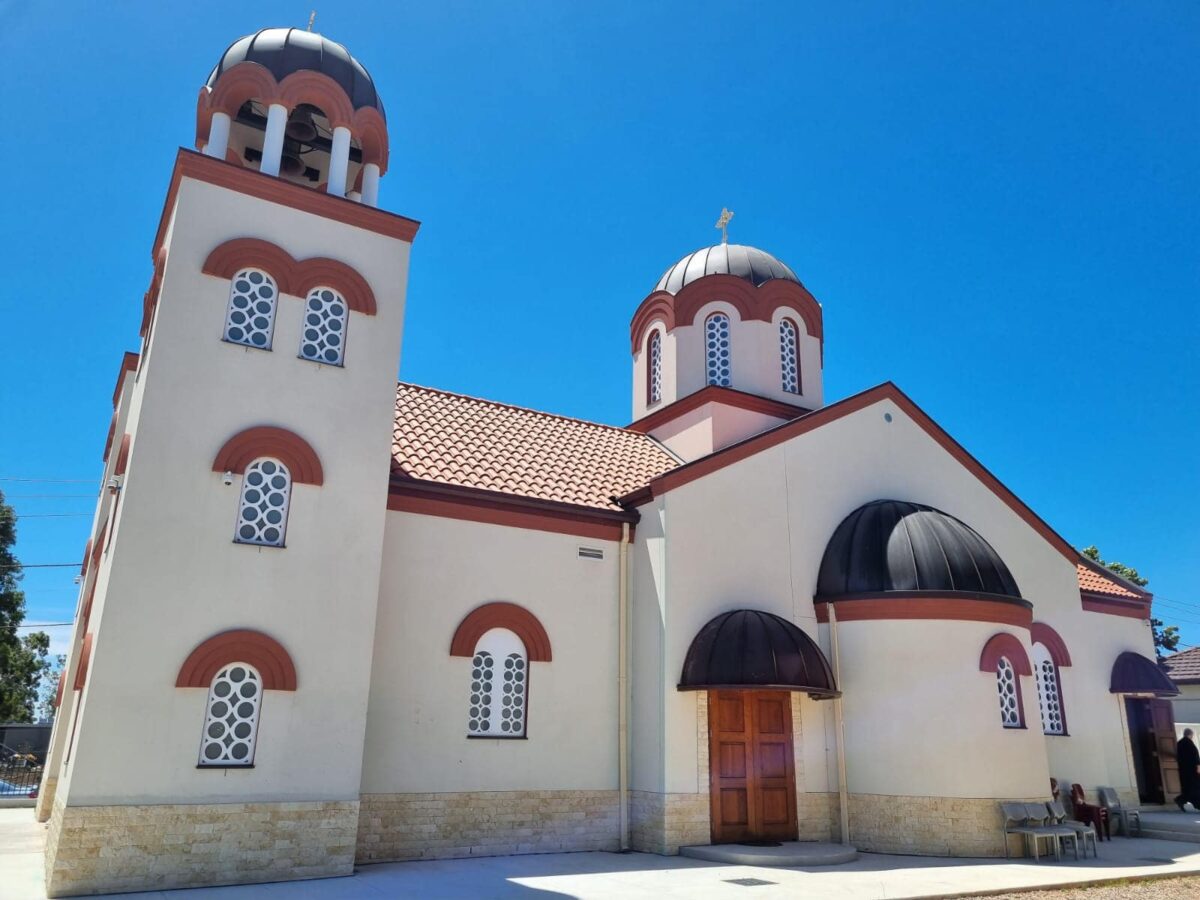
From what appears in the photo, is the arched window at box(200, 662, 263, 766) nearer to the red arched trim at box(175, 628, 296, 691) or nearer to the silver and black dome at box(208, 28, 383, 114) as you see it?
the red arched trim at box(175, 628, 296, 691)

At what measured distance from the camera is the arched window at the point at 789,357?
1769 centimetres

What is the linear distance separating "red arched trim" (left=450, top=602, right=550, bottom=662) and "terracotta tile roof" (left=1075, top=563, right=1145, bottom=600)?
475 inches

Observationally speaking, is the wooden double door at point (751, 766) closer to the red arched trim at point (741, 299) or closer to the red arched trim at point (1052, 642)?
the red arched trim at point (1052, 642)

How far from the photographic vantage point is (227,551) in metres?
10.1

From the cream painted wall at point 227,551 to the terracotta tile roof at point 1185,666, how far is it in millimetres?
21227

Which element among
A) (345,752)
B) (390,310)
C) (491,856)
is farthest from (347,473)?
(491,856)

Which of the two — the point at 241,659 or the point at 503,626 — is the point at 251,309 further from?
the point at 503,626

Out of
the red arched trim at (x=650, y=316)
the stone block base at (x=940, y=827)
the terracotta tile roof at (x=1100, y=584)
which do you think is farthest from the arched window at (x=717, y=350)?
the terracotta tile roof at (x=1100, y=584)

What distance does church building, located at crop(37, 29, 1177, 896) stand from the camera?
9.62 m

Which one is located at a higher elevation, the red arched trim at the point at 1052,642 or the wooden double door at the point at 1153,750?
the red arched trim at the point at 1052,642

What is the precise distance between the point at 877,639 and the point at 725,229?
989cm

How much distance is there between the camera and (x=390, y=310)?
39.2 feet

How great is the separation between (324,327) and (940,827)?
1108 centimetres

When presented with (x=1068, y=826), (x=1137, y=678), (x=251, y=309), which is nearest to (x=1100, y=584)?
(x=1137, y=678)
